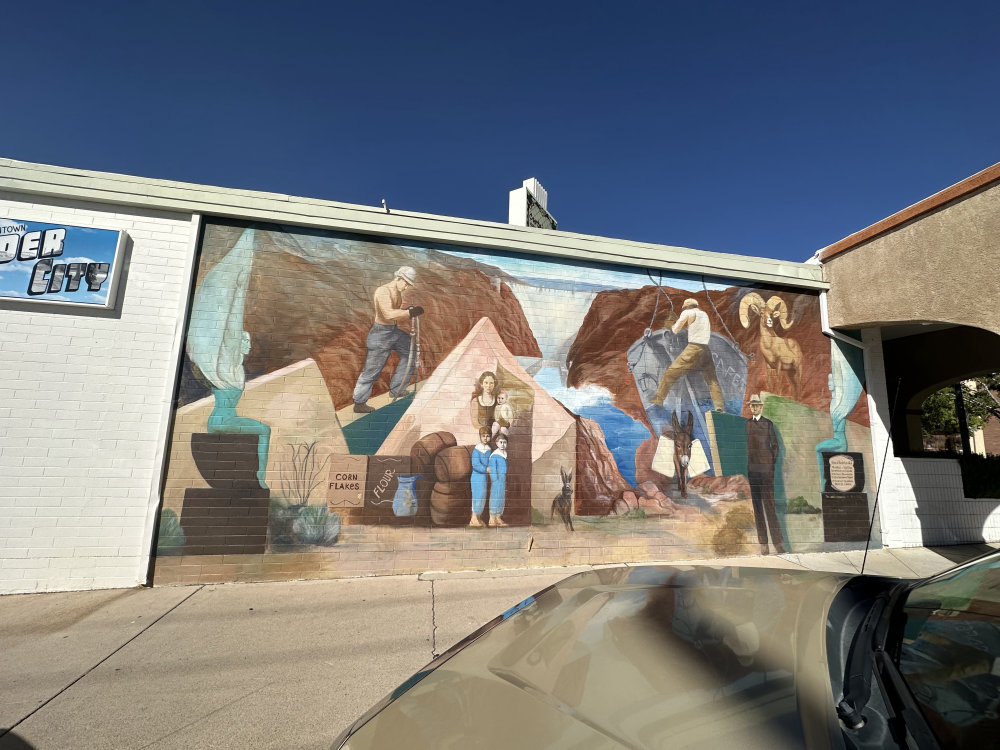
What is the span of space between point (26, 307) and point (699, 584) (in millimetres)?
7638

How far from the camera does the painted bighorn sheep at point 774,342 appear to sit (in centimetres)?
823

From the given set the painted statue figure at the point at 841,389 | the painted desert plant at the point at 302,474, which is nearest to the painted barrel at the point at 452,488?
the painted desert plant at the point at 302,474

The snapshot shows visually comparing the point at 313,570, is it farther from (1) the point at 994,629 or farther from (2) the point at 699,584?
(1) the point at 994,629

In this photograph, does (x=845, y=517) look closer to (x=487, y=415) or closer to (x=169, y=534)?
(x=487, y=415)

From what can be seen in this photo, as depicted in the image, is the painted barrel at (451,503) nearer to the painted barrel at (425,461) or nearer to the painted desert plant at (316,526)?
the painted barrel at (425,461)

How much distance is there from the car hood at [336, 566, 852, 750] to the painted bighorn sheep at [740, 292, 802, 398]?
6.85 m

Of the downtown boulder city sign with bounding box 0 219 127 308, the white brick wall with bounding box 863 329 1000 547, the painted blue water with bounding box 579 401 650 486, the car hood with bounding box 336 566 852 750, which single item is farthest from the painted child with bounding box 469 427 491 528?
the white brick wall with bounding box 863 329 1000 547

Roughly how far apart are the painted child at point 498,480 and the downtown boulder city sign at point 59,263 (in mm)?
5143

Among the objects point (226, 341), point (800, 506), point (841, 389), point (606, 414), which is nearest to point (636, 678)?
point (606, 414)

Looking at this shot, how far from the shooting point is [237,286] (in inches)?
257

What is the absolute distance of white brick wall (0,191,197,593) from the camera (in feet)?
18.3

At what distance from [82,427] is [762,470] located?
30.5 feet

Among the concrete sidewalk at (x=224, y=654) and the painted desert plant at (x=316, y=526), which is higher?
the painted desert plant at (x=316, y=526)

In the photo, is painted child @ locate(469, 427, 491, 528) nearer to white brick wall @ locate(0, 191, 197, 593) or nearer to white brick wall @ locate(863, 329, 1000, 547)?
white brick wall @ locate(0, 191, 197, 593)
